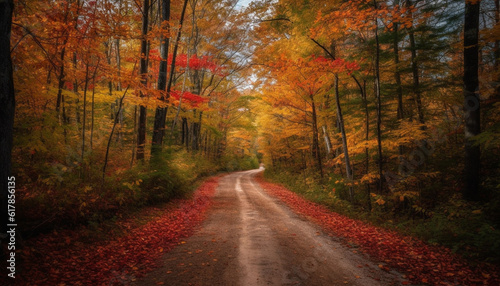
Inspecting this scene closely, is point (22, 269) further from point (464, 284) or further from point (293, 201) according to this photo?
point (293, 201)

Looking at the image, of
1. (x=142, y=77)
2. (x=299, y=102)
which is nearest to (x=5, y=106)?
(x=142, y=77)

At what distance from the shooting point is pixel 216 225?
7.39 metres

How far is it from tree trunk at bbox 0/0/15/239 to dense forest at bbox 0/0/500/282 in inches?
0.8

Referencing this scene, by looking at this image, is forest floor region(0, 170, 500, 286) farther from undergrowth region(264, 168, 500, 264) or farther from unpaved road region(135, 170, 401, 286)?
undergrowth region(264, 168, 500, 264)

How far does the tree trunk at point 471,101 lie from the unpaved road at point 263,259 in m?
5.47

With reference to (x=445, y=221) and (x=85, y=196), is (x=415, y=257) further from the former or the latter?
(x=85, y=196)

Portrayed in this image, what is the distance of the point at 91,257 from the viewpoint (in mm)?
4656

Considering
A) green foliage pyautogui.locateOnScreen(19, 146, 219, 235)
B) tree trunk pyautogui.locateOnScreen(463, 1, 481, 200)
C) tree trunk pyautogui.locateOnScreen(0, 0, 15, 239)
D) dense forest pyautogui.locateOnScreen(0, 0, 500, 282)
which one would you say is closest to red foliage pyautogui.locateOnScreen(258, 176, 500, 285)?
dense forest pyautogui.locateOnScreen(0, 0, 500, 282)

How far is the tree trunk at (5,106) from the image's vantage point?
3.64m

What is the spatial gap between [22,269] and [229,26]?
17.0 meters

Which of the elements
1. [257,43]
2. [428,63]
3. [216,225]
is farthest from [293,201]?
[257,43]

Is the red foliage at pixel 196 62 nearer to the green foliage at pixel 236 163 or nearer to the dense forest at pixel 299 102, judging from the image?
the dense forest at pixel 299 102

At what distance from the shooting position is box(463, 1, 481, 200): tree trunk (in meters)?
7.20

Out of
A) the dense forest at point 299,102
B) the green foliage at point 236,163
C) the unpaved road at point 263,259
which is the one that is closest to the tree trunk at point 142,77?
the dense forest at point 299,102
